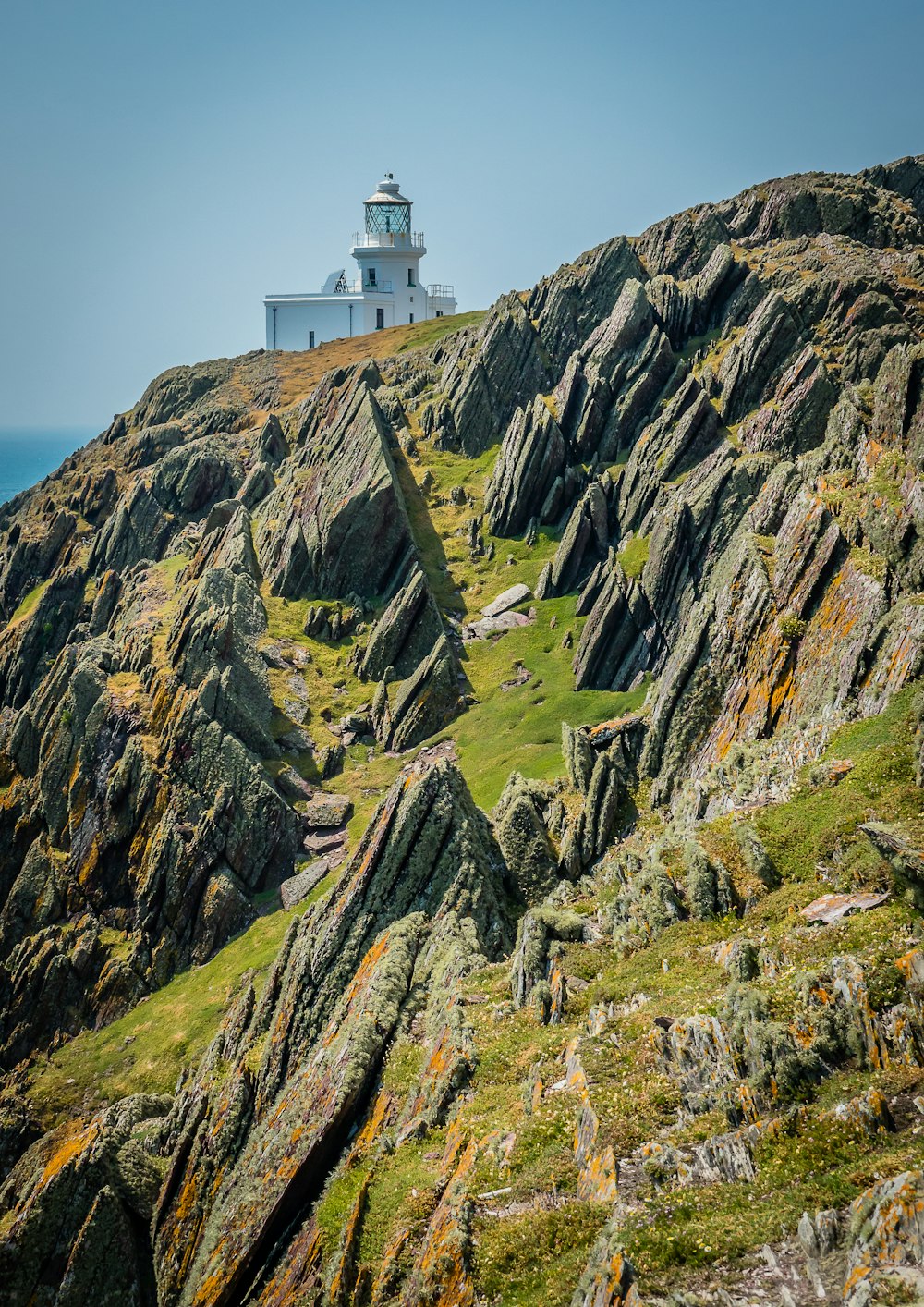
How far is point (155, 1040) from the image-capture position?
63.4 meters

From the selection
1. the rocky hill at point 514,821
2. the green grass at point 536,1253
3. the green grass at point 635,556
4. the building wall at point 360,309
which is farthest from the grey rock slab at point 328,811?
the building wall at point 360,309

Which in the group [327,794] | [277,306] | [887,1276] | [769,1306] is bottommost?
[327,794]

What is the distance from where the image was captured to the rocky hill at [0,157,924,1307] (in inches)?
650

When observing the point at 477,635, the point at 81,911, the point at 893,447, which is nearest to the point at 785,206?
the point at 477,635

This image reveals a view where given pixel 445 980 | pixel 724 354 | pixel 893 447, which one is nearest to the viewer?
pixel 445 980

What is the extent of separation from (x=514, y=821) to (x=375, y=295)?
150 meters

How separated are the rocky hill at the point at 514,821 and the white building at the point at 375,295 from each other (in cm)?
3612

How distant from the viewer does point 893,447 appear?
153 feet

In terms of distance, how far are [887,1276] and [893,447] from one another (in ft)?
140

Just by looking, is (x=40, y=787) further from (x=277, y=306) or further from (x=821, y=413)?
(x=277, y=306)

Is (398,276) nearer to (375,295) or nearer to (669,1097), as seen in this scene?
(375,295)

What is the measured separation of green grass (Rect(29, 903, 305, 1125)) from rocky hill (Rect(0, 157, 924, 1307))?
356mm

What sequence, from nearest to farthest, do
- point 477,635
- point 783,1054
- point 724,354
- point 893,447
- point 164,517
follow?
point 783,1054
point 893,447
point 477,635
point 724,354
point 164,517

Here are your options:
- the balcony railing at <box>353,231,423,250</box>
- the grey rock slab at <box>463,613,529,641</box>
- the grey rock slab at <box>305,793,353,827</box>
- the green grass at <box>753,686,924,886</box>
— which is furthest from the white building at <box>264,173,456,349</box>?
the green grass at <box>753,686,924,886</box>
